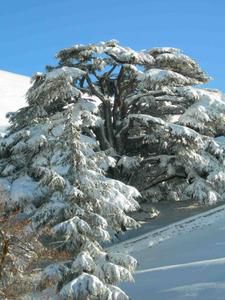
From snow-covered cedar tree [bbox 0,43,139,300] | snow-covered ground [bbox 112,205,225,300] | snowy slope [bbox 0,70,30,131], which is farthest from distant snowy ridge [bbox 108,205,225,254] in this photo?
snowy slope [bbox 0,70,30,131]

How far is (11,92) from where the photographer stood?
2493 inches

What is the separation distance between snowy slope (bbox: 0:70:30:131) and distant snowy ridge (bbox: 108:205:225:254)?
28893 millimetres

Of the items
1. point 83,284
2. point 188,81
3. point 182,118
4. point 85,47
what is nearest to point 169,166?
point 182,118

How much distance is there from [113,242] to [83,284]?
28.7 ft

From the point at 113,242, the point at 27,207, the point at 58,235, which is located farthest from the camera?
Result: the point at 113,242

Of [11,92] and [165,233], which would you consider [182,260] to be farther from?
[11,92]

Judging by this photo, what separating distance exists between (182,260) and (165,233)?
10.7ft

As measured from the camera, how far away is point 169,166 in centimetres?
2338

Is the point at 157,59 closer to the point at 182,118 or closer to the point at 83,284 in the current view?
the point at 182,118

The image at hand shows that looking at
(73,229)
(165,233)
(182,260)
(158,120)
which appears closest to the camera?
(73,229)

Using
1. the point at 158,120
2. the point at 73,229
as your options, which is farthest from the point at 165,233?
the point at 73,229

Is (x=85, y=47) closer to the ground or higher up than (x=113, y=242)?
higher up

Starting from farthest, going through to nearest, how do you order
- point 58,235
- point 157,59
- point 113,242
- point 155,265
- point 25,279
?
1. point 157,59
2. point 113,242
3. point 155,265
4. point 58,235
5. point 25,279

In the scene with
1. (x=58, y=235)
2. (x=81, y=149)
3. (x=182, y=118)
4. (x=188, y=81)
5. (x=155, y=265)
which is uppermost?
(x=188, y=81)
